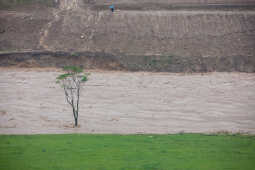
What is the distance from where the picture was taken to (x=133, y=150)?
13.2 m

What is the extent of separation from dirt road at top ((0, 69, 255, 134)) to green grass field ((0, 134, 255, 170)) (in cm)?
328

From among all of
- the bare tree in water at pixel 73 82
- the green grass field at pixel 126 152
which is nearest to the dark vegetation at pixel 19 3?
the bare tree in water at pixel 73 82

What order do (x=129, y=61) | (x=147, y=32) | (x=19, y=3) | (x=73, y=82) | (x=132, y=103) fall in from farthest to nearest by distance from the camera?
(x=19, y=3)
(x=147, y=32)
(x=129, y=61)
(x=132, y=103)
(x=73, y=82)

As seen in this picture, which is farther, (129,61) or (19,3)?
(19,3)

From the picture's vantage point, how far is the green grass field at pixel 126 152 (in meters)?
11.4

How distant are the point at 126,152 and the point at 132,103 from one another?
39.7ft

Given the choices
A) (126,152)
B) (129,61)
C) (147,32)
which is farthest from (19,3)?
(126,152)

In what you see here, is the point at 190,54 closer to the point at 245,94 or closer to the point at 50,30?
the point at 245,94

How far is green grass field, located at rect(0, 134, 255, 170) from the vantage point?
37.3 ft

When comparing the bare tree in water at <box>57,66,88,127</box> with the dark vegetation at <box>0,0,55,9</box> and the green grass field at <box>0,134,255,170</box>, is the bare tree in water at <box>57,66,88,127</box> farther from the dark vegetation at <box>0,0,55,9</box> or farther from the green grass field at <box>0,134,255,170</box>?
the dark vegetation at <box>0,0,55,9</box>

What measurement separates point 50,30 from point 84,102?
12.6m

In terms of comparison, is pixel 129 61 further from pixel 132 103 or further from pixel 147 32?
pixel 132 103

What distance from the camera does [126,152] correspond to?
1283 cm

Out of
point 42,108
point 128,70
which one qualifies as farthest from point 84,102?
point 128,70
